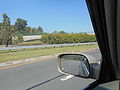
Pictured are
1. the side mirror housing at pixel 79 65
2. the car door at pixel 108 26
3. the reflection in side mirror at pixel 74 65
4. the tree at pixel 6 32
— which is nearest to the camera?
the car door at pixel 108 26

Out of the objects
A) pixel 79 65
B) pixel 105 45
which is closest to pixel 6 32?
pixel 79 65

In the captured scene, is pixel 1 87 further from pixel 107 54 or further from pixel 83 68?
pixel 107 54

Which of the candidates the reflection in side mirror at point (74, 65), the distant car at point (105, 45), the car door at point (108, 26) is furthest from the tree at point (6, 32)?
the car door at point (108, 26)

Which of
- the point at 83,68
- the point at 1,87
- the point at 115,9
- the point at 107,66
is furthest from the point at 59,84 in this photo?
the point at 115,9

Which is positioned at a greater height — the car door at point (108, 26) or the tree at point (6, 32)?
the tree at point (6, 32)

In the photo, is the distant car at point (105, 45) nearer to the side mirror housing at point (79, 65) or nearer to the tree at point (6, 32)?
the side mirror housing at point (79, 65)

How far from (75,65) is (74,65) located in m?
0.03

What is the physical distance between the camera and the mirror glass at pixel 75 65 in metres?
1.83

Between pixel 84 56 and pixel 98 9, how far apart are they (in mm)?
764

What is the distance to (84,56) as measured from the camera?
1.80 m

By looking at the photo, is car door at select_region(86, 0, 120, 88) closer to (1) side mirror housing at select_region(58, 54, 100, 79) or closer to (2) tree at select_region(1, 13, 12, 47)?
(1) side mirror housing at select_region(58, 54, 100, 79)

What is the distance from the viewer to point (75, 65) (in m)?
2.15

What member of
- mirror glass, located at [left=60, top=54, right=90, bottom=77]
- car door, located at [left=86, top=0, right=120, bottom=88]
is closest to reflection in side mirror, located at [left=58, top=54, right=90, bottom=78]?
mirror glass, located at [left=60, top=54, right=90, bottom=77]

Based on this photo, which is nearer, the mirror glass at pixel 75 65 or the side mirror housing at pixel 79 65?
the side mirror housing at pixel 79 65
